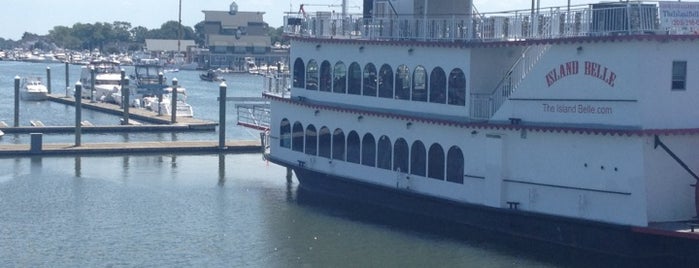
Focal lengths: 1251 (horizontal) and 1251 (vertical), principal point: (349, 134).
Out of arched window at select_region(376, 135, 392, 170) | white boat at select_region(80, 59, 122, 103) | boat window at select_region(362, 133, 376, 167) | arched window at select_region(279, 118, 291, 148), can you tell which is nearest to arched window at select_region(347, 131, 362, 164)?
boat window at select_region(362, 133, 376, 167)

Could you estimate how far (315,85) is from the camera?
34344 millimetres

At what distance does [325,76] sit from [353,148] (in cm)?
245

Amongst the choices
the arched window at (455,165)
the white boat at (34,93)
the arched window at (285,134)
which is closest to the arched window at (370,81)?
the arched window at (455,165)

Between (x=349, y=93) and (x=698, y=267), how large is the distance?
11.6 metres

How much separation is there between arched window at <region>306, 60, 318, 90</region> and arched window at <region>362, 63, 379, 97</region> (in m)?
2.52

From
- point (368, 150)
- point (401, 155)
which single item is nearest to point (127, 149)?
point (368, 150)

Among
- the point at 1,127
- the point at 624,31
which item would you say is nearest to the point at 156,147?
the point at 1,127

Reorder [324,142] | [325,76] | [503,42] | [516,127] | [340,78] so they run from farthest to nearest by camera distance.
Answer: [325,76], [324,142], [340,78], [503,42], [516,127]

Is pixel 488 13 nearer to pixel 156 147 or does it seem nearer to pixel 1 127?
pixel 156 147

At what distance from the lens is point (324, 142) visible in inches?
1324

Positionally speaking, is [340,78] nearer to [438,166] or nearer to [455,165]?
[438,166]

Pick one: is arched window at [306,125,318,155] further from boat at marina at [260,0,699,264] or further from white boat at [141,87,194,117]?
white boat at [141,87,194,117]

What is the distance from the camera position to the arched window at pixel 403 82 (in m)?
30.5

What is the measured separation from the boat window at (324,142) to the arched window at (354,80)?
1.48m
